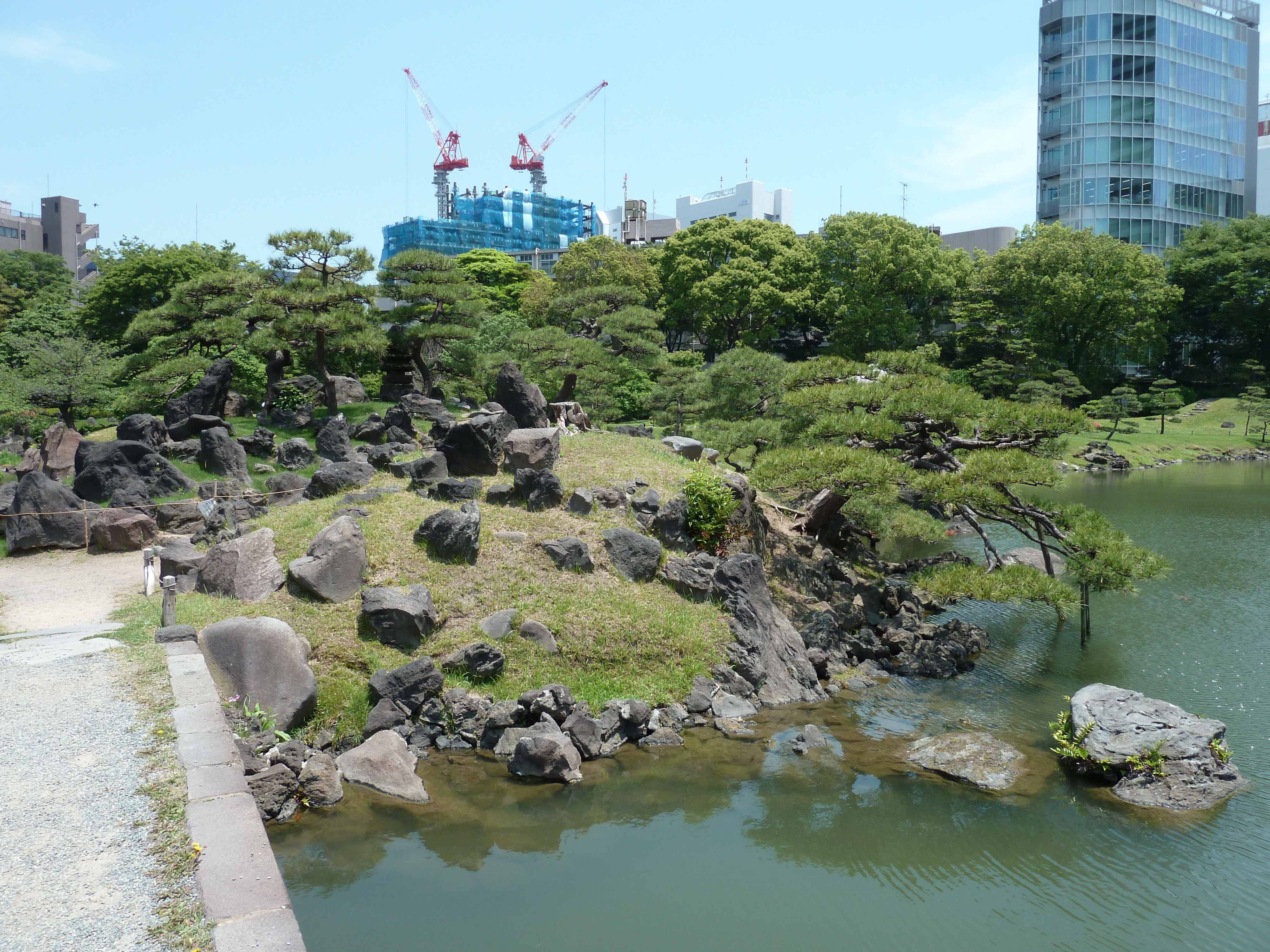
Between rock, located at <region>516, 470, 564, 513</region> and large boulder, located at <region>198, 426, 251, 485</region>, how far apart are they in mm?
10617

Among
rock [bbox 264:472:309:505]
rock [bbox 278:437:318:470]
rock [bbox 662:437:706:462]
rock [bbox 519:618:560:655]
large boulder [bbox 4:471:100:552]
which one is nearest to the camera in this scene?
rock [bbox 519:618:560:655]

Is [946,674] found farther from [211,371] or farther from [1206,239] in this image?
Result: [1206,239]

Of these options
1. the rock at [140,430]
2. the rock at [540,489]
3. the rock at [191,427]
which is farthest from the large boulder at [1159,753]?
the rock at [191,427]

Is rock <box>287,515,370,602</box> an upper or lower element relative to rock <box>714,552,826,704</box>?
upper

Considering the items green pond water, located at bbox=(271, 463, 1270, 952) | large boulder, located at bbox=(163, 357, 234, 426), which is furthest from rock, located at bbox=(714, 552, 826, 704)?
large boulder, located at bbox=(163, 357, 234, 426)

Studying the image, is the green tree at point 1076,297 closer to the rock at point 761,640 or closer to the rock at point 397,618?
the rock at point 761,640

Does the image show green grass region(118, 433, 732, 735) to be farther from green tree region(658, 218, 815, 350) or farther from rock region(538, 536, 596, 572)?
green tree region(658, 218, 815, 350)

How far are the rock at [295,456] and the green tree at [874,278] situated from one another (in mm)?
37096

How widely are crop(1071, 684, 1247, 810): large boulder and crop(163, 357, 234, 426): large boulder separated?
2552 centimetres

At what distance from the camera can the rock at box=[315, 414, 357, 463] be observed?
2416 centimetres

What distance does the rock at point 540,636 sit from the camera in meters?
13.4

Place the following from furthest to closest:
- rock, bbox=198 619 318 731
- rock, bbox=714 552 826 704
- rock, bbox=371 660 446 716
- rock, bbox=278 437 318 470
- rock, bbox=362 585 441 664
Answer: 1. rock, bbox=278 437 318 470
2. rock, bbox=714 552 826 704
3. rock, bbox=362 585 441 664
4. rock, bbox=371 660 446 716
5. rock, bbox=198 619 318 731

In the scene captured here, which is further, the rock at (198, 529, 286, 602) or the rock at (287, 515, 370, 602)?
the rock at (198, 529, 286, 602)

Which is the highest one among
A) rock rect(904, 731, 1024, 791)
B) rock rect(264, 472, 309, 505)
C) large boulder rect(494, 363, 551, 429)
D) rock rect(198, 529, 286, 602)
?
large boulder rect(494, 363, 551, 429)
